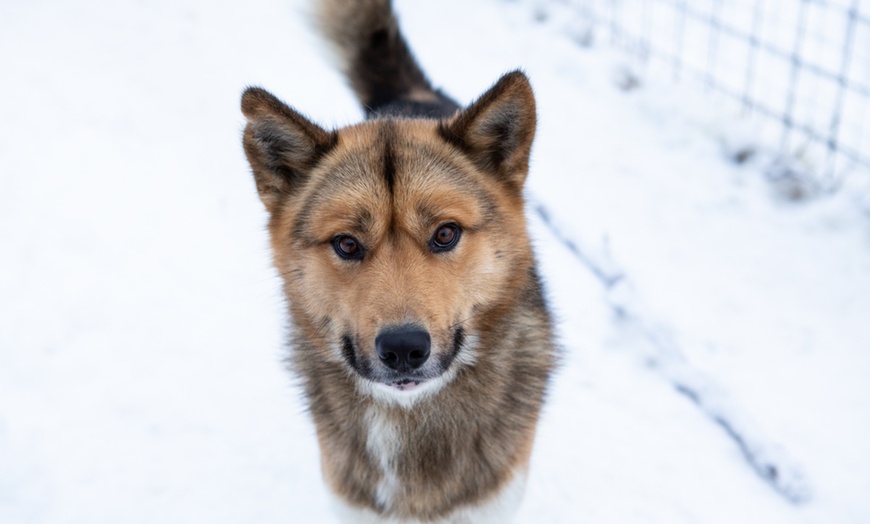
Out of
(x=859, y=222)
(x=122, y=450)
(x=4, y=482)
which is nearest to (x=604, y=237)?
(x=859, y=222)

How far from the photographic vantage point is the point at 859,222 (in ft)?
17.0

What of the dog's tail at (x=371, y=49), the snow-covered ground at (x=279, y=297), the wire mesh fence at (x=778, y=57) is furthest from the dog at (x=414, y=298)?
the wire mesh fence at (x=778, y=57)

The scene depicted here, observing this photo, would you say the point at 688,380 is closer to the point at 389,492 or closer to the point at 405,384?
the point at 389,492

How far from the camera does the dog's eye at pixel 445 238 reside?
2.78 metres

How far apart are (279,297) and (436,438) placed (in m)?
1.06

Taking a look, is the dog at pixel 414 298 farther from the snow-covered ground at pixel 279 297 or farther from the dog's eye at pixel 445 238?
the snow-covered ground at pixel 279 297

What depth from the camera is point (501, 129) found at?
2941 mm

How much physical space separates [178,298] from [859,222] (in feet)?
14.4

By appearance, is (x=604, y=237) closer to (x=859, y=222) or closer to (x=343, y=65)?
(x=859, y=222)

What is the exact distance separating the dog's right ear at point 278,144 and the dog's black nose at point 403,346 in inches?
32.7

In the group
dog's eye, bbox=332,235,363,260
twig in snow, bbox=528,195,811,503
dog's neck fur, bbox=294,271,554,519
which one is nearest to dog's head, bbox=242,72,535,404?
dog's eye, bbox=332,235,363,260

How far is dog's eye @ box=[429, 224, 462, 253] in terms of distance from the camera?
2.78 metres

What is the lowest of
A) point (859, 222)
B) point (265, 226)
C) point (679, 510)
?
point (679, 510)

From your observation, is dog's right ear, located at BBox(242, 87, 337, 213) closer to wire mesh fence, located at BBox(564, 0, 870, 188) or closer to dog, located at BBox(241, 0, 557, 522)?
dog, located at BBox(241, 0, 557, 522)
